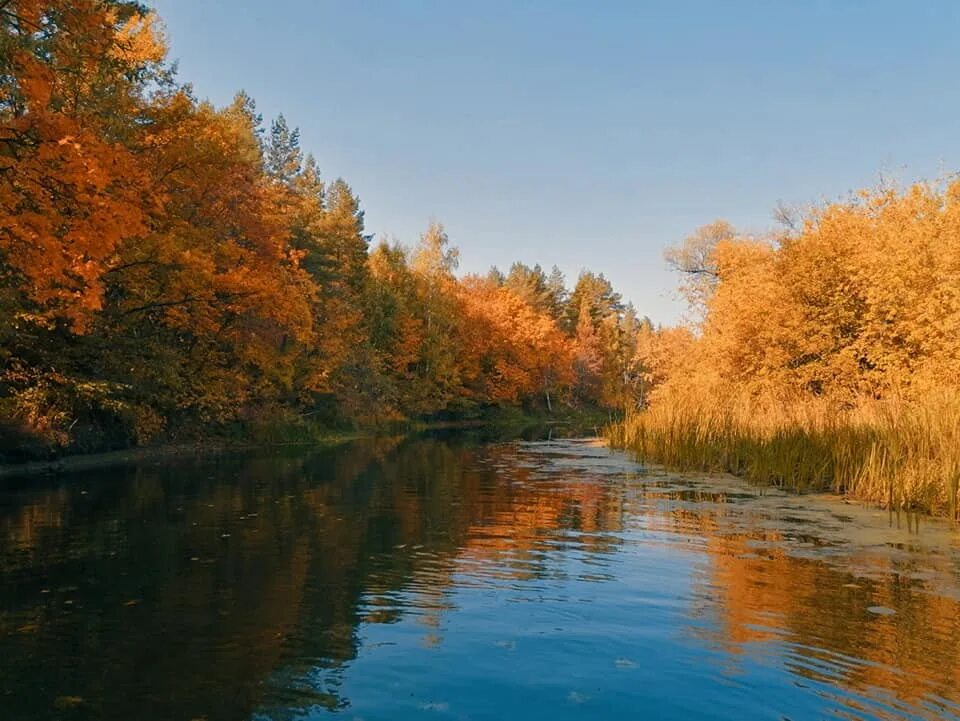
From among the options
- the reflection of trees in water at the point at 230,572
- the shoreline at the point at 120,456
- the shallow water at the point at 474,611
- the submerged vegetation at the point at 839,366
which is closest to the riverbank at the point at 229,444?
the shoreline at the point at 120,456

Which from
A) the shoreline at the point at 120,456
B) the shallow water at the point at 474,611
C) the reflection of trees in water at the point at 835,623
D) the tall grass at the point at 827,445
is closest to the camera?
the shallow water at the point at 474,611

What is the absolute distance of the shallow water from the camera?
18.2 ft

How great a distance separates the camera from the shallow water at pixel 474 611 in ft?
18.2

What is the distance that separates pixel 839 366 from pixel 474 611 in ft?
71.4

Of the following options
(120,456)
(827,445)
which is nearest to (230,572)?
(827,445)

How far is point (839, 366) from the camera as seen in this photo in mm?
25547

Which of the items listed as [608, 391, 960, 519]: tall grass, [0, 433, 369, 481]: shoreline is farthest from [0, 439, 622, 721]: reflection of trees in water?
[608, 391, 960, 519]: tall grass

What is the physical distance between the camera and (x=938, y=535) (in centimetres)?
1166

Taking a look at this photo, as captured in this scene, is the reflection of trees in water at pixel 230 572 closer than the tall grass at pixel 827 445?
Yes

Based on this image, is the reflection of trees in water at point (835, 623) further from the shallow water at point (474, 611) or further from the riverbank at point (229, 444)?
the riverbank at point (229, 444)

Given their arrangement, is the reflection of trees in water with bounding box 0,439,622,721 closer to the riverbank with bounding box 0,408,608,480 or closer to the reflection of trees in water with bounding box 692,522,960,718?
the reflection of trees in water with bounding box 692,522,960,718

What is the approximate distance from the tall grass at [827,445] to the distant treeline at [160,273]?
1498cm

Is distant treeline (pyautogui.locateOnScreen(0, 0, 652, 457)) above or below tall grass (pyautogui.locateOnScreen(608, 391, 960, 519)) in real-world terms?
above

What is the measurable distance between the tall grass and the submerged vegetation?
0.12 feet
